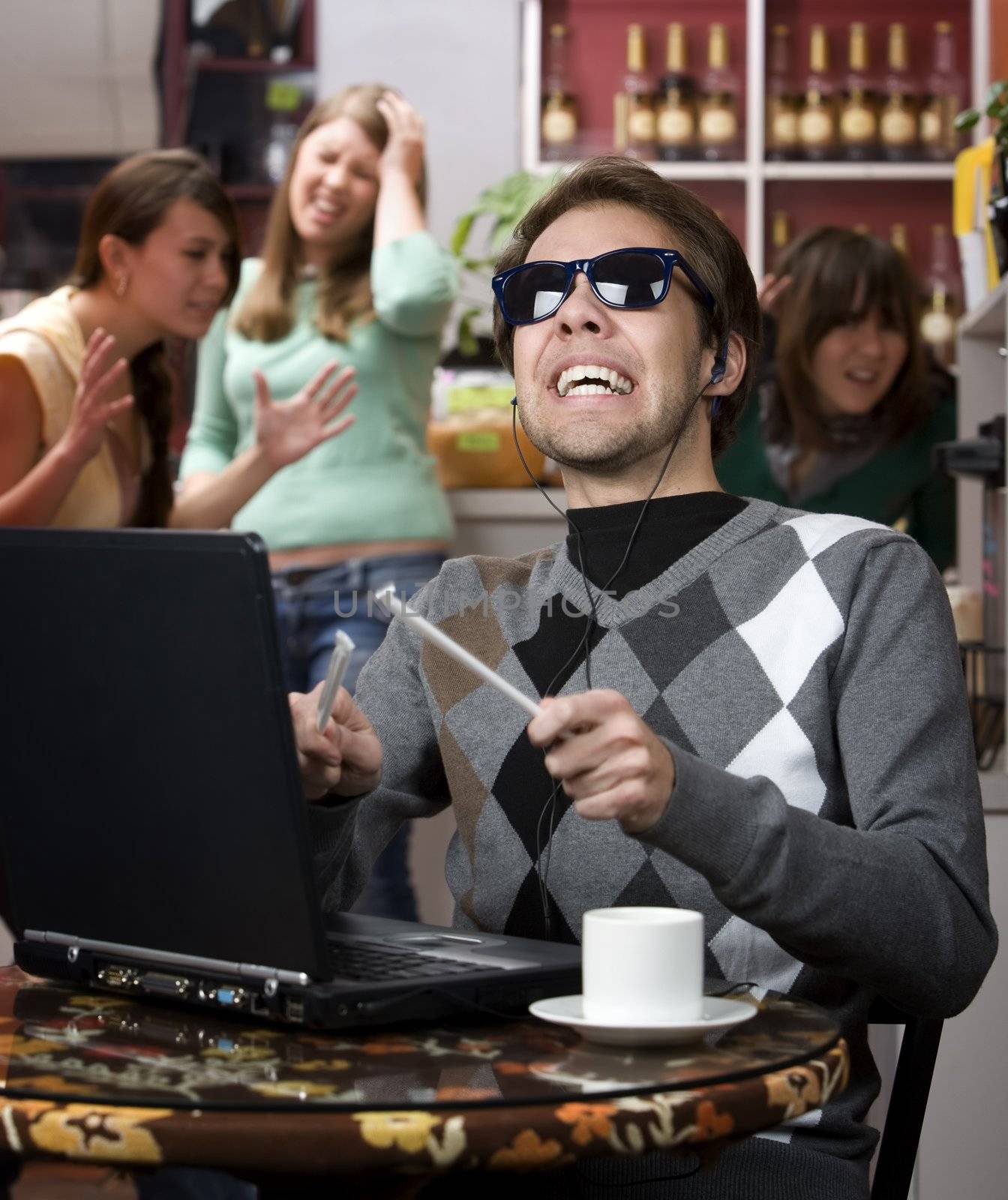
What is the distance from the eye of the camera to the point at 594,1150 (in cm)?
69

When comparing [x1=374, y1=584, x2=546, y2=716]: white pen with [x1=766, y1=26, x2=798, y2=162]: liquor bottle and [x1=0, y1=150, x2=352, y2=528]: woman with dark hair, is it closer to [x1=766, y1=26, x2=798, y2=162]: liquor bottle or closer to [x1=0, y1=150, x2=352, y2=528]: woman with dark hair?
[x1=0, y1=150, x2=352, y2=528]: woman with dark hair

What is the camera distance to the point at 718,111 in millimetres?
4688

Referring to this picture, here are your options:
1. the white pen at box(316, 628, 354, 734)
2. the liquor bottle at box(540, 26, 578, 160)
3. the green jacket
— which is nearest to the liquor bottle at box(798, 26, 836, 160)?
the liquor bottle at box(540, 26, 578, 160)

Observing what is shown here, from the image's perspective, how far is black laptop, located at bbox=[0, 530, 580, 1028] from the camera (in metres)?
0.78

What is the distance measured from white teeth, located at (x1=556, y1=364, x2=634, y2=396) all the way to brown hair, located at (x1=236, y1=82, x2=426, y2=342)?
1.35 m

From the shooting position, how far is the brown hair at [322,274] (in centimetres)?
261

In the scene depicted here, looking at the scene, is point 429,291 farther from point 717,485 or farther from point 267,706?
point 267,706

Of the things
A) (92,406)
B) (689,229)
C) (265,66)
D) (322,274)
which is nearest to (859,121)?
(265,66)

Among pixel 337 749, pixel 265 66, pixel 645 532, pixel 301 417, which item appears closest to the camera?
pixel 337 749

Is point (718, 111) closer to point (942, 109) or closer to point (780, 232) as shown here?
point (780, 232)

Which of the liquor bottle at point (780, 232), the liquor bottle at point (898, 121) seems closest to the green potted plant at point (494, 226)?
the liquor bottle at point (780, 232)

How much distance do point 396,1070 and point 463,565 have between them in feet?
2.13

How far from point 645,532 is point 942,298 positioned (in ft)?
12.0

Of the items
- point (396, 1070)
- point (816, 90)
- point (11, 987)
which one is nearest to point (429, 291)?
point (11, 987)
